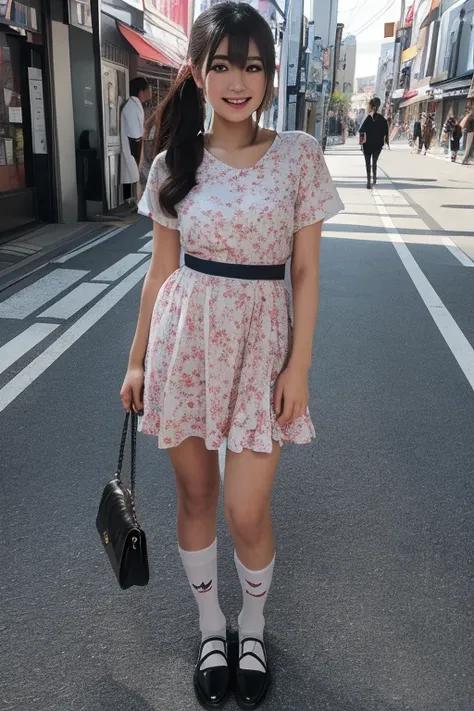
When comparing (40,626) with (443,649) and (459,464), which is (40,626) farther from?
(459,464)

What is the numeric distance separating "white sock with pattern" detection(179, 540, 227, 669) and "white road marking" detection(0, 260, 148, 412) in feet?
7.92

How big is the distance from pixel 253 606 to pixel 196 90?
1512mm

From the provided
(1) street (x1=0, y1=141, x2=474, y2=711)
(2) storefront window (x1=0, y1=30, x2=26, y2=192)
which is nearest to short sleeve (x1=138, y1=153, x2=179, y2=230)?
(1) street (x1=0, y1=141, x2=474, y2=711)

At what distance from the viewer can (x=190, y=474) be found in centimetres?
208

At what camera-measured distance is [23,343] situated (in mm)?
5539

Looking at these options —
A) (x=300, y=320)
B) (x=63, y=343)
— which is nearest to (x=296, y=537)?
(x=300, y=320)

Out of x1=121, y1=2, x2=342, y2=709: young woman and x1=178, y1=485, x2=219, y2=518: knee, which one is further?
x1=178, y1=485, x2=219, y2=518: knee

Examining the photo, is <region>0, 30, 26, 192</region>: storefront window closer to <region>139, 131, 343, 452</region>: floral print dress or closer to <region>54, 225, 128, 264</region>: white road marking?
<region>54, 225, 128, 264</region>: white road marking

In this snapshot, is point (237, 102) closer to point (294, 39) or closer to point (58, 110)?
point (58, 110)

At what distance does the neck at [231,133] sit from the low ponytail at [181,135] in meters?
0.04

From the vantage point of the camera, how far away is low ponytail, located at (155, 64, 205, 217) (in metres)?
1.93

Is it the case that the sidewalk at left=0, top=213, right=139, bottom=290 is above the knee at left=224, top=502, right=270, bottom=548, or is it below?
below

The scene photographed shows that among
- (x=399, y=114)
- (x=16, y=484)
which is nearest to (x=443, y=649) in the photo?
(x=16, y=484)

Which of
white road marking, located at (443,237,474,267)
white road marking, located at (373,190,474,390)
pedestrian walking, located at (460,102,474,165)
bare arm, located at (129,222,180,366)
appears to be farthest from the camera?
pedestrian walking, located at (460,102,474,165)
